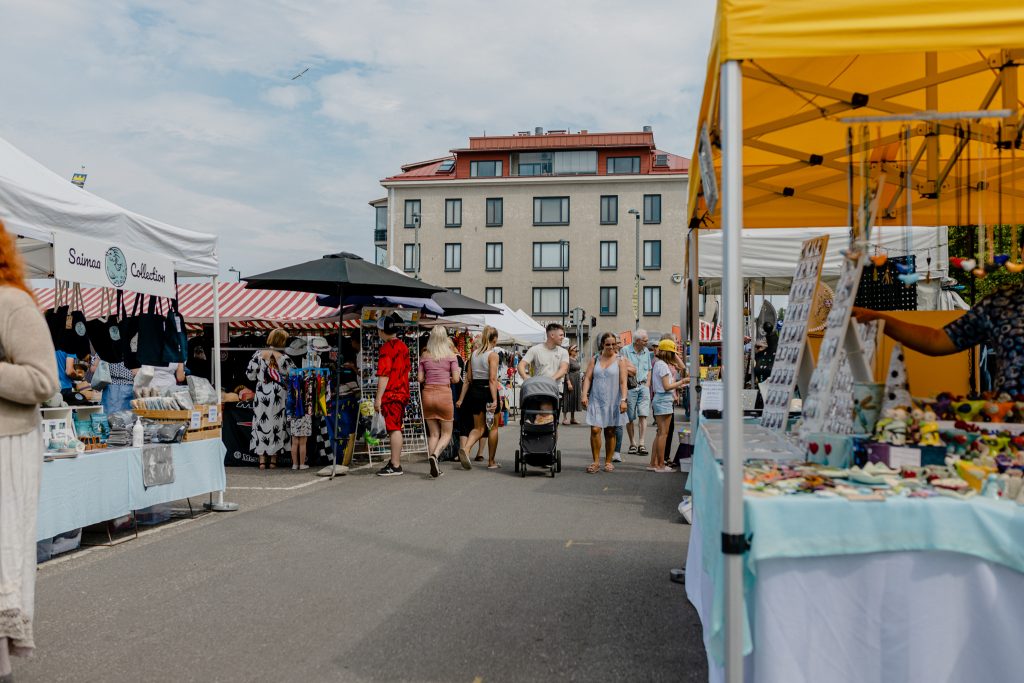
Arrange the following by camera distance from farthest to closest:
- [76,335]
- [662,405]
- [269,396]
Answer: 1. [269,396]
2. [662,405]
3. [76,335]

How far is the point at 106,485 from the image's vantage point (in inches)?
258

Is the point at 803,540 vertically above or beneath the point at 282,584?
above

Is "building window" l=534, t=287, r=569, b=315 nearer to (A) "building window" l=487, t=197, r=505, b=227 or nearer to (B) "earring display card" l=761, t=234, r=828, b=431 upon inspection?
(A) "building window" l=487, t=197, r=505, b=227

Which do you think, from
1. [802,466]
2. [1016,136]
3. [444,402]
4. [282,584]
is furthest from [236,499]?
[1016,136]

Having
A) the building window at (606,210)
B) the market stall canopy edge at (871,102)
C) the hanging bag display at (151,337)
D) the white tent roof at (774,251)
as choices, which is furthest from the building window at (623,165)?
the market stall canopy edge at (871,102)

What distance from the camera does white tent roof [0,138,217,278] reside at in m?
5.98

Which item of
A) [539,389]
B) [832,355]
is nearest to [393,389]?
[539,389]

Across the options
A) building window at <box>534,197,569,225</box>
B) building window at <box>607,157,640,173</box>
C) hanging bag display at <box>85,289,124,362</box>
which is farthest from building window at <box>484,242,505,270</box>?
hanging bag display at <box>85,289,124,362</box>

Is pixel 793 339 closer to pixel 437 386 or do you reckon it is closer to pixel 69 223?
pixel 69 223

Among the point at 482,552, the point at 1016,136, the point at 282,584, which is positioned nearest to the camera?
the point at 1016,136

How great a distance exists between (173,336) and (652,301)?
43.9 meters

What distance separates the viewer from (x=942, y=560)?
2543mm

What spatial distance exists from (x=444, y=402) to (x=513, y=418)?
1334 cm

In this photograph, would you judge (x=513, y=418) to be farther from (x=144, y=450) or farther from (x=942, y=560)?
(x=942, y=560)
